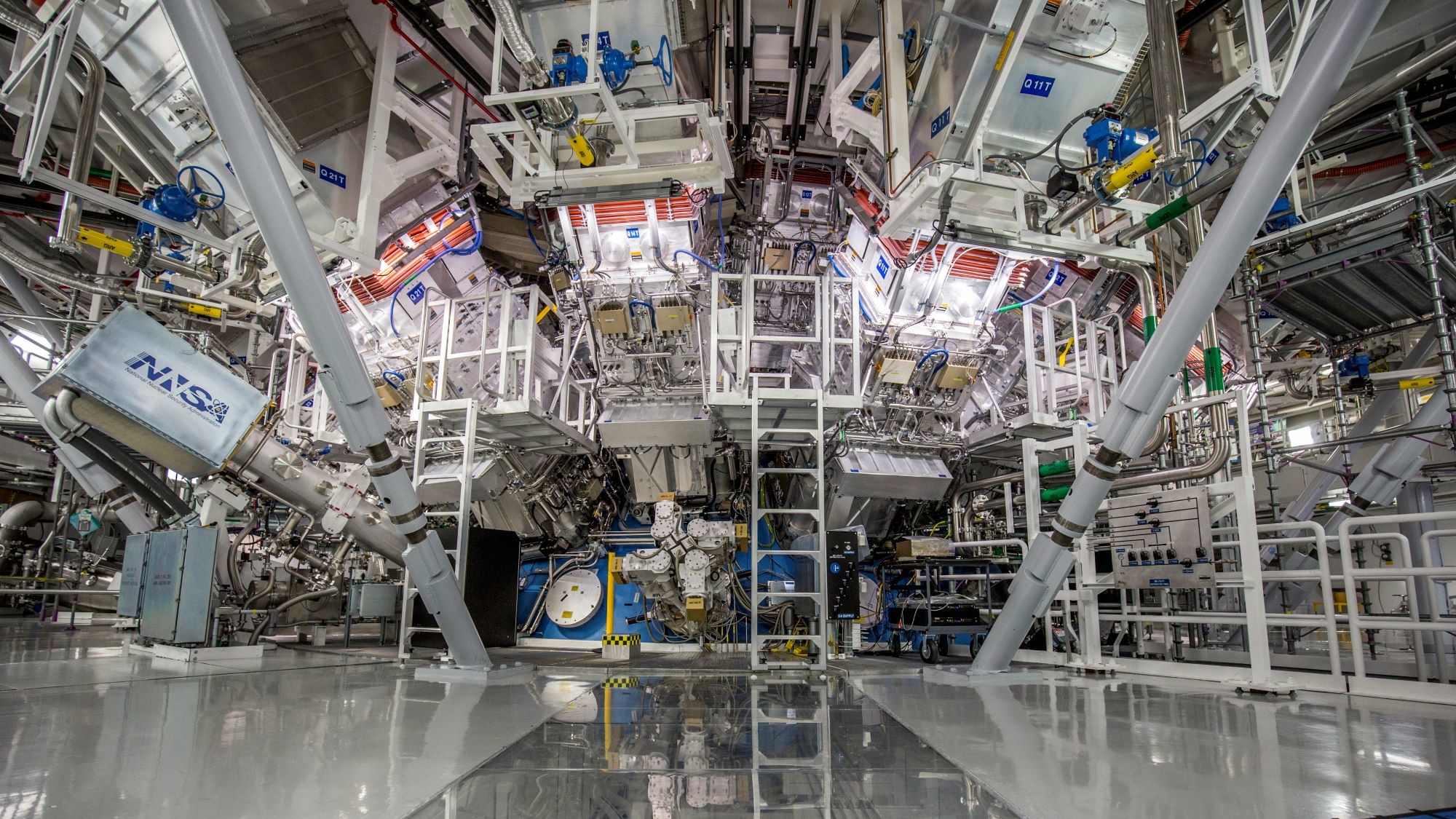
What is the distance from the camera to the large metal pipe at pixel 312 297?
4.11 meters

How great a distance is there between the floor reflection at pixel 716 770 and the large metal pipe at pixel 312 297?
176cm

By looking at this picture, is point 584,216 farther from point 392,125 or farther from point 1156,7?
point 1156,7

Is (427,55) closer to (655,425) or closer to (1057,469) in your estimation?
(655,425)

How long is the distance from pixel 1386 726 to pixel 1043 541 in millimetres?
2120

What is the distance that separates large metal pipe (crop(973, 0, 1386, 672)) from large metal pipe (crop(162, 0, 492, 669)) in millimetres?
4566

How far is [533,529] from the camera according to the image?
10.9 meters

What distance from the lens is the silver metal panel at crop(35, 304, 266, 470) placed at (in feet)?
21.3

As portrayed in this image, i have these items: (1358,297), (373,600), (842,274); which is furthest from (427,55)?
(1358,297)

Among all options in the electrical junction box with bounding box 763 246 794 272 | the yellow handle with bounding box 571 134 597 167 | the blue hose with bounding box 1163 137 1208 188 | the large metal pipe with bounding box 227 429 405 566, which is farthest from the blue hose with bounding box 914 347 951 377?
the large metal pipe with bounding box 227 429 405 566

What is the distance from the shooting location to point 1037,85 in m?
5.72

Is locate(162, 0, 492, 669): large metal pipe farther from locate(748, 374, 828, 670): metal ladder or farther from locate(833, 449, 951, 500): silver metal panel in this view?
locate(833, 449, 951, 500): silver metal panel

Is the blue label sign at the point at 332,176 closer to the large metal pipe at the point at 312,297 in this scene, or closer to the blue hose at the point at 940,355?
the large metal pipe at the point at 312,297

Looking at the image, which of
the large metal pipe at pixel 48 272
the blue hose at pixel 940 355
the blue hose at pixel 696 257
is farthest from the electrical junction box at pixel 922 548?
the large metal pipe at pixel 48 272

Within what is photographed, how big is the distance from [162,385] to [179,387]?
0.13 m
